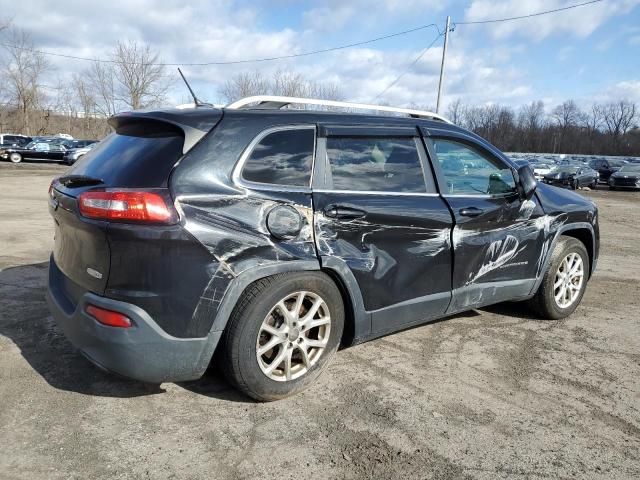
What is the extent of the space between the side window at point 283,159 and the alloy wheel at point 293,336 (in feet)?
2.27

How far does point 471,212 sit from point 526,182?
69cm

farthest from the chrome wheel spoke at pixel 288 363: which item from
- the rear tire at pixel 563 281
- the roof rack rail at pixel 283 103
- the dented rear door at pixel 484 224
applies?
the rear tire at pixel 563 281

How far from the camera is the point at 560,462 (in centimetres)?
260

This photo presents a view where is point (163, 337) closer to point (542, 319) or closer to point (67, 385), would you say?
point (67, 385)

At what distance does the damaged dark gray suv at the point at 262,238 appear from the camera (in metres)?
2.63

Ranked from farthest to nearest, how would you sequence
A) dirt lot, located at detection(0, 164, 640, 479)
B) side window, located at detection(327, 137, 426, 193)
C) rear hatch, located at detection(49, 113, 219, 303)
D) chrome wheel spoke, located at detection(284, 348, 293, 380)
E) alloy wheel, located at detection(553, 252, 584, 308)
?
alloy wheel, located at detection(553, 252, 584, 308)
side window, located at detection(327, 137, 426, 193)
chrome wheel spoke, located at detection(284, 348, 293, 380)
rear hatch, located at detection(49, 113, 219, 303)
dirt lot, located at detection(0, 164, 640, 479)

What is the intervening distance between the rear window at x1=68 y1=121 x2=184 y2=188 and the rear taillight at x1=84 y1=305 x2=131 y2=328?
2.20 ft

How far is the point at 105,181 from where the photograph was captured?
2803mm

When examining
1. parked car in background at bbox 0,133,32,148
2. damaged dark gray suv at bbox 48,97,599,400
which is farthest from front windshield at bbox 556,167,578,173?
parked car in background at bbox 0,133,32,148

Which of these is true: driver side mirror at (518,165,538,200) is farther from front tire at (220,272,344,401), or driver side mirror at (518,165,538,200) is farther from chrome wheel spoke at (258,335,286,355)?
chrome wheel spoke at (258,335,286,355)

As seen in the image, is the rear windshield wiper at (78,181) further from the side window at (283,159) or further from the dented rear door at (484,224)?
the dented rear door at (484,224)

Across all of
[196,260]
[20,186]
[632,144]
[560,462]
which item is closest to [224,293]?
[196,260]

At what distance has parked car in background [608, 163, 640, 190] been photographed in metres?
27.7

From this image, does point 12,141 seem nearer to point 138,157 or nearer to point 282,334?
point 138,157
